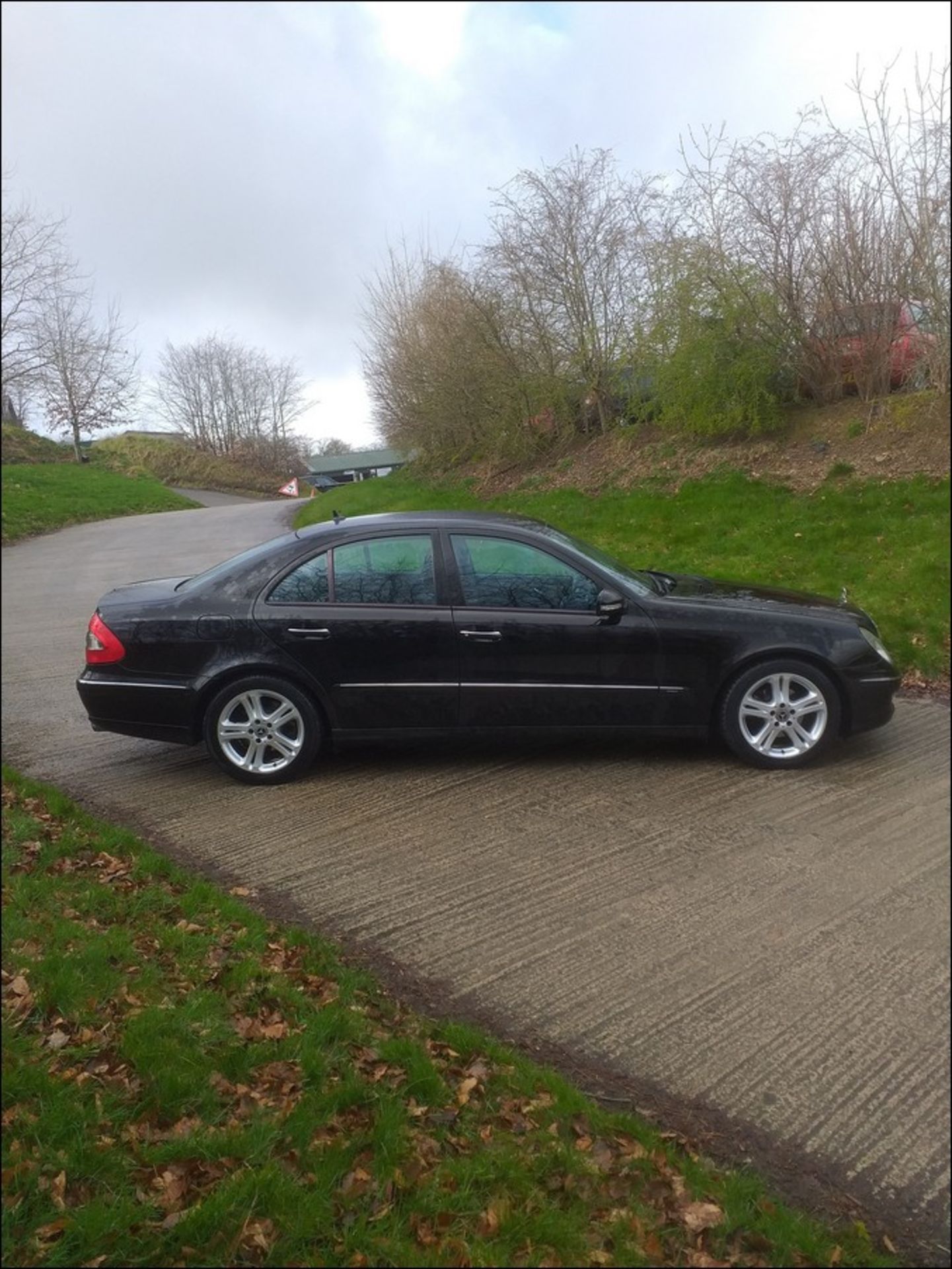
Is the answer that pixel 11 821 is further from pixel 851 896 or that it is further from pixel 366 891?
pixel 851 896

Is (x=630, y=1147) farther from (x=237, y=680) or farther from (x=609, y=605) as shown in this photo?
(x=237, y=680)

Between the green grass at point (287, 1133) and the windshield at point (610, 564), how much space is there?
5.21 ft

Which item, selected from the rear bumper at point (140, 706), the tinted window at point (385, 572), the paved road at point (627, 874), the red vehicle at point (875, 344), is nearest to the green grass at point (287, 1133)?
the paved road at point (627, 874)

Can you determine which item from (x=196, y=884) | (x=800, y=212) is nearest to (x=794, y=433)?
(x=800, y=212)

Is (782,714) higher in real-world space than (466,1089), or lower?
higher

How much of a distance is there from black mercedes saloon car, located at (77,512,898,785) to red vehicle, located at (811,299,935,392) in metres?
1.19

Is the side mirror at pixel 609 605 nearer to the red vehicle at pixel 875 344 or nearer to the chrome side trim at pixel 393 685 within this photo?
the chrome side trim at pixel 393 685

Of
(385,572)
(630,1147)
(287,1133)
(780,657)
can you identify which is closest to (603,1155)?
Answer: (630,1147)

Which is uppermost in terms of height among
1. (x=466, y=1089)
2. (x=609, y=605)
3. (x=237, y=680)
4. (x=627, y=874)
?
(x=609, y=605)

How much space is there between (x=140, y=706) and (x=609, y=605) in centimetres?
215

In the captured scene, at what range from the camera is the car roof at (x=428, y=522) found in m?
3.09

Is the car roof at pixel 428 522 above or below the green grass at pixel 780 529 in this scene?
above

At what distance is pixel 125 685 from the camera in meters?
3.80

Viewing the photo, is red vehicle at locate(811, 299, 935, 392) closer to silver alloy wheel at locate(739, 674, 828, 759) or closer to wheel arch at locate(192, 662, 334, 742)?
silver alloy wheel at locate(739, 674, 828, 759)
